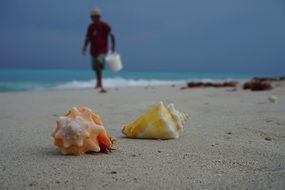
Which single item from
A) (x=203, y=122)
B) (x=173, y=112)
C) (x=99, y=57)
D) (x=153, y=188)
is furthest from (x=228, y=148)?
(x=99, y=57)

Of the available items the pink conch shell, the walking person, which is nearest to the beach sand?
the pink conch shell

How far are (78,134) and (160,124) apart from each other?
2.24 feet

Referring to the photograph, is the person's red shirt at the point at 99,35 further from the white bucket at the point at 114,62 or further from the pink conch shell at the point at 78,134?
the pink conch shell at the point at 78,134

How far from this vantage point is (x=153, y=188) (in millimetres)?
1520

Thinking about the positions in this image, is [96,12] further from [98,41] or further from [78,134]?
[78,134]

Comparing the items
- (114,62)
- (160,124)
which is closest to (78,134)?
(160,124)

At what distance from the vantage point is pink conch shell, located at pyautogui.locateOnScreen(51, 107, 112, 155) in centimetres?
200

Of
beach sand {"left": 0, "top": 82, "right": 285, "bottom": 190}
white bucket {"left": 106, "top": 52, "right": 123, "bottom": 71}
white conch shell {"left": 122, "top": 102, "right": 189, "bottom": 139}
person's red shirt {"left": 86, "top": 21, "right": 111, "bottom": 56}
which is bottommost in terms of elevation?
beach sand {"left": 0, "top": 82, "right": 285, "bottom": 190}

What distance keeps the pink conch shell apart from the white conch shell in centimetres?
46

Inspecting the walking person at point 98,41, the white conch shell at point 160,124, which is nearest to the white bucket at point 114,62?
the walking person at point 98,41

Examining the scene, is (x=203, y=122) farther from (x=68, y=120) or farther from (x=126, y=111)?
(x=68, y=120)

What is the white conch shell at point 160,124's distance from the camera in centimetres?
250

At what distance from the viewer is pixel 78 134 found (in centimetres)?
199

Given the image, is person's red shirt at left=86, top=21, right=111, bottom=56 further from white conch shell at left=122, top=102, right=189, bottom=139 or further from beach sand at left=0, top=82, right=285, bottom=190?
white conch shell at left=122, top=102, right=189, bottom=139
